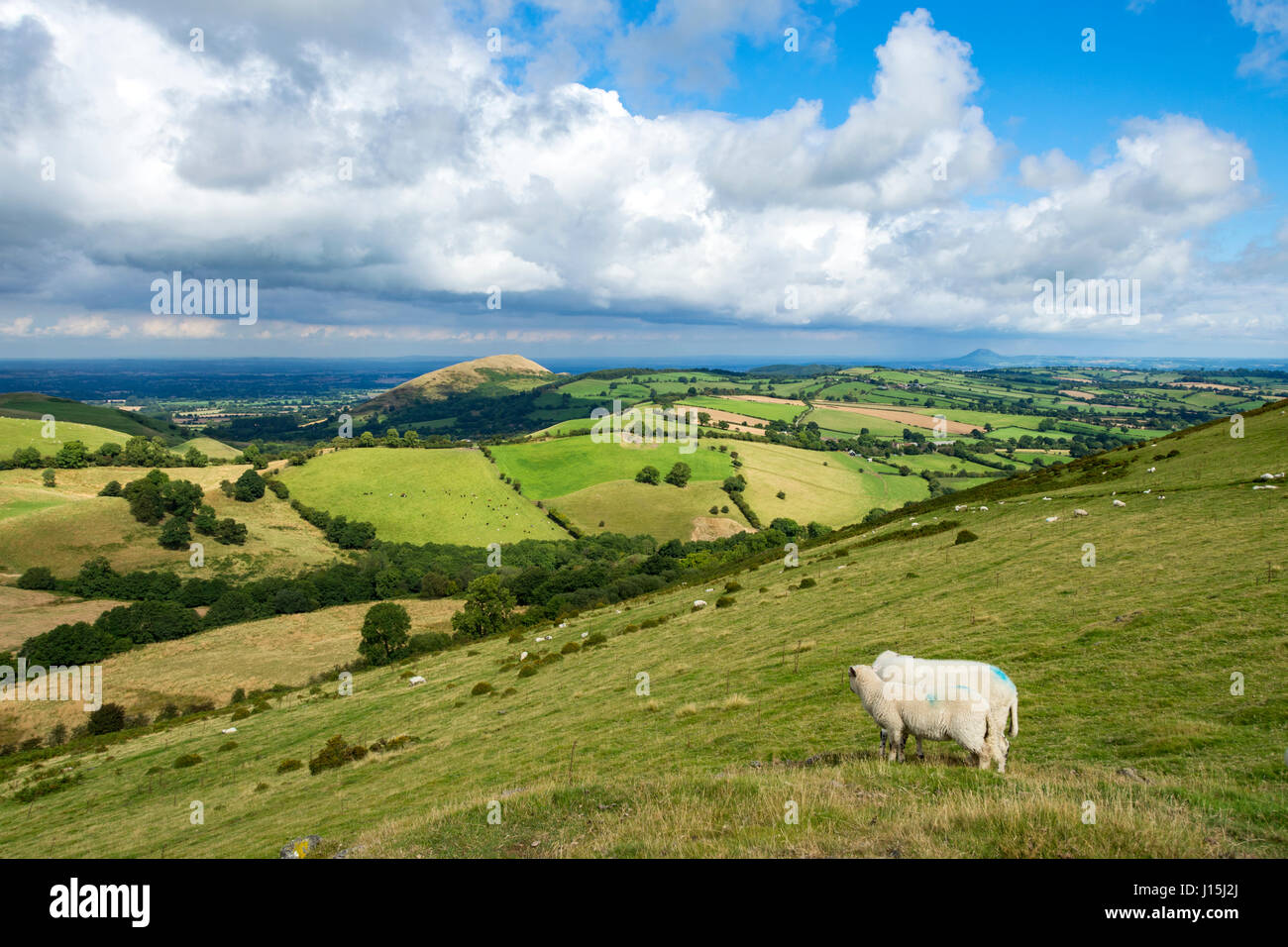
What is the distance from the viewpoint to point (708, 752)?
1580 cm

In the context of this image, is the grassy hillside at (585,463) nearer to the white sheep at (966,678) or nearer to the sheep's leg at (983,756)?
the white sheep at (966,678)

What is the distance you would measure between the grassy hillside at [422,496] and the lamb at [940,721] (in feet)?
412

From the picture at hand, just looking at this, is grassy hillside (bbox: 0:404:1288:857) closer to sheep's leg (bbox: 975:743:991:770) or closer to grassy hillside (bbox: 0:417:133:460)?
sheep's leg (bbox: 975:743:991:770)

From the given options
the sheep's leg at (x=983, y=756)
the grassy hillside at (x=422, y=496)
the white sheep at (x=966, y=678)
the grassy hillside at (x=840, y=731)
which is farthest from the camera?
the grassy hillside at (x=422, y=496)

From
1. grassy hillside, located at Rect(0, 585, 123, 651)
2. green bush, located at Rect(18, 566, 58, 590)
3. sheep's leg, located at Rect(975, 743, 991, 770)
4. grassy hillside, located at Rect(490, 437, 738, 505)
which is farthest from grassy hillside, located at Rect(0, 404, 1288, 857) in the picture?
grassy hillside, located at Rect(490, 437, 738, 505)

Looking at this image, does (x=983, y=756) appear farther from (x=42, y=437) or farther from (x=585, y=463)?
(x=42, y=437)

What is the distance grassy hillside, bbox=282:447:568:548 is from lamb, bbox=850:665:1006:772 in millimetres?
125658

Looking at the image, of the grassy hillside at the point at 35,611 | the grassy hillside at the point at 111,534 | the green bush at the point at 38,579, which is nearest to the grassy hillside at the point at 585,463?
the grassy hillside at the point at 111,534

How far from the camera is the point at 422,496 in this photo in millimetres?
154000

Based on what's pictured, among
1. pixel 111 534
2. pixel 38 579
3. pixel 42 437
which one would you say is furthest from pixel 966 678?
pixel 42 437

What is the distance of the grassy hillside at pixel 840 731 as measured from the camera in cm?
793

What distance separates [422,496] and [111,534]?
62.9 metres

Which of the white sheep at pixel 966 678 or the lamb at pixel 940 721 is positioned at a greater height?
the white sheep at pixel 966 678
